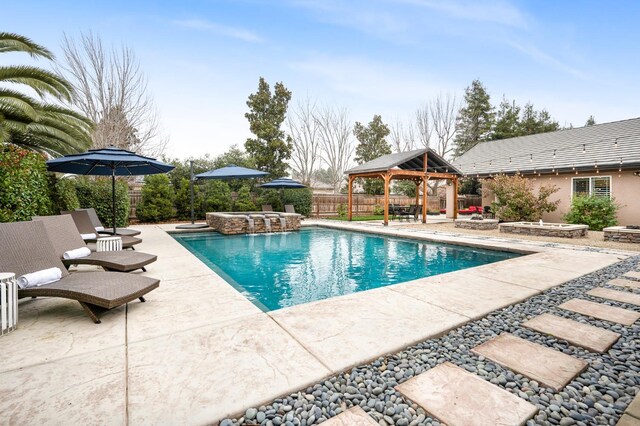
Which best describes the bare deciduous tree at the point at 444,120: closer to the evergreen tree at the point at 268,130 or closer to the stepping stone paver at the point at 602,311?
the evergreen tree at the point at 268,130

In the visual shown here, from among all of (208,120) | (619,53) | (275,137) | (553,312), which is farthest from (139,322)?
(208,120)

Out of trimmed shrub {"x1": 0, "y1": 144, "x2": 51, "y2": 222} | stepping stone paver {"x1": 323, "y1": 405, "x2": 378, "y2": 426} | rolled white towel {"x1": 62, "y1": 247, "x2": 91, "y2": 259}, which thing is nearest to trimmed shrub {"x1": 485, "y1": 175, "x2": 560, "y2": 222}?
stepping stone paver {"x1": 323, "y1": 405, "x2": 378, "y2": 426}

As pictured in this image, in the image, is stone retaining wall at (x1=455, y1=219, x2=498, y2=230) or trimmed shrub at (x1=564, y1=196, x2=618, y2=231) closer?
trimmed shrub at (x1=564, y1=196, x2=618, y2=231)

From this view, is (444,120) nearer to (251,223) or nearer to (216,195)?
(216,195)

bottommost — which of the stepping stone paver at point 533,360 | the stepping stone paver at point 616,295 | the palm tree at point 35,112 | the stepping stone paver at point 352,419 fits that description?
the stepping stone paver at point 616,295

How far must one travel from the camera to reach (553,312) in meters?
3.34

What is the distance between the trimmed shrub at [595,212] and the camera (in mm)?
11656

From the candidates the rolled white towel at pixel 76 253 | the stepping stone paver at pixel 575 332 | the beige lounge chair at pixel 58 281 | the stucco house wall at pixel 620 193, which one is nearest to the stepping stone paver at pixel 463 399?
the stepping stone paver at pixel 575 332

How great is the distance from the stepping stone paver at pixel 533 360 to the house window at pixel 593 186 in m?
14.5

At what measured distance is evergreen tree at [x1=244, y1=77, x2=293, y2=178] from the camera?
19.0m

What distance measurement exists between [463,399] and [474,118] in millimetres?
32617

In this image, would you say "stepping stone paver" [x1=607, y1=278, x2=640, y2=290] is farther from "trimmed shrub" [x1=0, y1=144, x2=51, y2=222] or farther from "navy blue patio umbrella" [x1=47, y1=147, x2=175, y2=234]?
"trimmed shrub" [x1=0, y1=144, x2=51, y2=222]

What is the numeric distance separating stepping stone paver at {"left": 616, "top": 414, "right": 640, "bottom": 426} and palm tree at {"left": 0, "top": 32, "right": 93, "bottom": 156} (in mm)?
10256

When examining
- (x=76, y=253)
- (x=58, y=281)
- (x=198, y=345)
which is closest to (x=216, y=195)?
(x=76, y=253)
